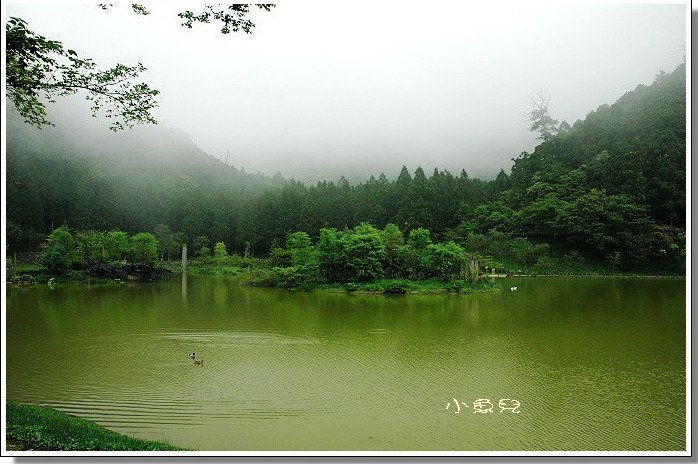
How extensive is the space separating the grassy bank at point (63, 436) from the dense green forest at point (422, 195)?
4.66m

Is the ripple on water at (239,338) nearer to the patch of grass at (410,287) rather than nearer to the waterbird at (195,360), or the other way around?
the waterbird at (195,360)

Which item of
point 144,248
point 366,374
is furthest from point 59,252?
point 366,374

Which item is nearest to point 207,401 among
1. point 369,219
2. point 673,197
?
point 673,197

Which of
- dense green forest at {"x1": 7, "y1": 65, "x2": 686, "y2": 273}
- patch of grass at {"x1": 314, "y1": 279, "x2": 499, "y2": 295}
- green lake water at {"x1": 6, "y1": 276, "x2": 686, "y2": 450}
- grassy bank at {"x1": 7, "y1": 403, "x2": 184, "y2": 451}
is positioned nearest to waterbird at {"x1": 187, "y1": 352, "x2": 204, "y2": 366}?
green lake water at {"x1": 6, "y1": 276, "x2": 686, "y2": 450}

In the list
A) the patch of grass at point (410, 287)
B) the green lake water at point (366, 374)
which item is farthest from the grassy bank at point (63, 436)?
the patch of grass at point (410, 287)

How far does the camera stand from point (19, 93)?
203 inches

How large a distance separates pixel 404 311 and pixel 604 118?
11.7 meters

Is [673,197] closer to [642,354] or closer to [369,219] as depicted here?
[642,354]

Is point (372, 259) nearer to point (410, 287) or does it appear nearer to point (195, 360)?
point (410, 287)

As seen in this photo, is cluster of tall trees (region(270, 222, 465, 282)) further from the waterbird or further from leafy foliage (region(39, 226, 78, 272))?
the waterbird

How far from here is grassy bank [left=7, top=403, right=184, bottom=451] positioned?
4023mm

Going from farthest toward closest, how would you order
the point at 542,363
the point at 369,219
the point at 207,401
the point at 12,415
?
the point at 369,219 < the point at 542,363 < the point at 207,401 < the point at 12,415

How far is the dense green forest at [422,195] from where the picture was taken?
10.2 m

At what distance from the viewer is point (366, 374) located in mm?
6062
